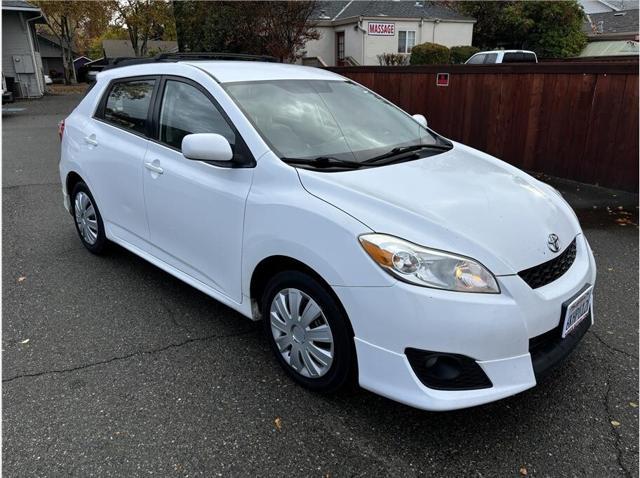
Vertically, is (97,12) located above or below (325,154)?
above

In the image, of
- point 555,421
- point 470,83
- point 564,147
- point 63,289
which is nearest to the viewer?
point 555,421

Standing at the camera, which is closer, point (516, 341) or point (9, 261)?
point (516, 341)

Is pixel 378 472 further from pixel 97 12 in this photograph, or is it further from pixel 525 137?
pixel 97 12

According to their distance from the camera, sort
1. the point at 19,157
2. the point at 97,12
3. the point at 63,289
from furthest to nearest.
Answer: the point at 97,12 → the point at 19,157 → the point at 63,289

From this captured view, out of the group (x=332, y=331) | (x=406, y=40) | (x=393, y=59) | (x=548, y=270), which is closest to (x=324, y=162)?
(x=332, y=331)

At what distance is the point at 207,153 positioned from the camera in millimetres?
2809

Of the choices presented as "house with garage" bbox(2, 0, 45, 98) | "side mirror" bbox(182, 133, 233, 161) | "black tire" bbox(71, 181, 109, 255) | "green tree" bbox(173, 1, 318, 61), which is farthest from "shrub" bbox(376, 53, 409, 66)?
"side mirror" bbox(182, 133, 233, 161)

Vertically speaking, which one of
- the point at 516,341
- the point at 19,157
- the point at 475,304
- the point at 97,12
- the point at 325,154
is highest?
the point at 97,12

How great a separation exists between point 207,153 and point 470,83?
262 inches

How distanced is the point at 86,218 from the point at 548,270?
3.87 metres

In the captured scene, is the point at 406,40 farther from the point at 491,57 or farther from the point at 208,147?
the point at 208,147

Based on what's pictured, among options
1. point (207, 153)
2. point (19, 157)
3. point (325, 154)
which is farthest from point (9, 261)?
point (19, 157)

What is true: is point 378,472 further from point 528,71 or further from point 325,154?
point 528,71

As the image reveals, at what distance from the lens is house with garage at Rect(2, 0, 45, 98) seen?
882 inches
